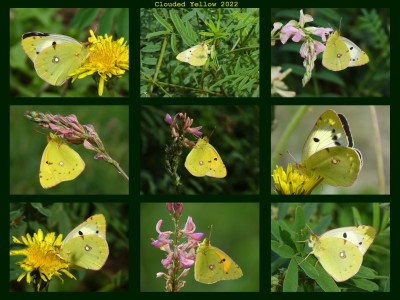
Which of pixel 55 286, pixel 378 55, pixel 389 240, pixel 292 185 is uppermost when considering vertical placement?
pixel 378 55

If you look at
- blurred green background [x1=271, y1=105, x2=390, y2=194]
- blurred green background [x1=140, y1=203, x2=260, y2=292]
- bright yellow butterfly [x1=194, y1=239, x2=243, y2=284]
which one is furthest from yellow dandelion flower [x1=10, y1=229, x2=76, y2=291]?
blurred green background [x1=271, y1=105, x2=390, y2=194]

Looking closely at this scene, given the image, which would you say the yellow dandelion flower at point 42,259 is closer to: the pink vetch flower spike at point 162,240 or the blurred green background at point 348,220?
the pink vetch flower spike at point 162,240

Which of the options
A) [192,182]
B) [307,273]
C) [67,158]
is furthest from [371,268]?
[67,158]

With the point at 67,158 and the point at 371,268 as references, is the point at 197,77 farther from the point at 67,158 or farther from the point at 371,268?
the point at 371,268

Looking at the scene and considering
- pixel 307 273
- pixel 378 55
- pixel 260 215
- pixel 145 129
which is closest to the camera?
pixel 307 273

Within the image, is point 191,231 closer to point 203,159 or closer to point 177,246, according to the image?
point 177,246

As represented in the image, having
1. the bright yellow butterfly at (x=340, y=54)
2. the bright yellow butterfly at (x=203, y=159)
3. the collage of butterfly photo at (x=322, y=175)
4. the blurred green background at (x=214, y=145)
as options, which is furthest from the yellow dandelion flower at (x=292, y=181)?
the bright yellow butterfly at (x=340, y=54)
